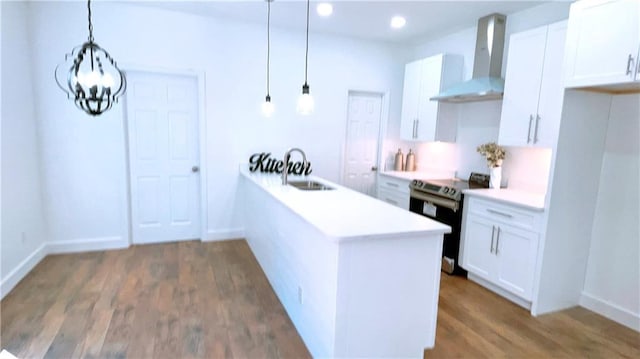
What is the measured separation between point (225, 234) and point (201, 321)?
1981 mm

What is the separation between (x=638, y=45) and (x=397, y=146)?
311 centimetres

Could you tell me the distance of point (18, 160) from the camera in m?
3.25

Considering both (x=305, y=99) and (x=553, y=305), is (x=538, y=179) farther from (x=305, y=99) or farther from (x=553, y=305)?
(x=305, y=99)

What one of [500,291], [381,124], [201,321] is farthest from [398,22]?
[201,321]

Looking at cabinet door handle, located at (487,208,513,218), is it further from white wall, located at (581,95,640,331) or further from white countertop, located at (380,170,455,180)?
white countertop, located at (380,170,455,180)

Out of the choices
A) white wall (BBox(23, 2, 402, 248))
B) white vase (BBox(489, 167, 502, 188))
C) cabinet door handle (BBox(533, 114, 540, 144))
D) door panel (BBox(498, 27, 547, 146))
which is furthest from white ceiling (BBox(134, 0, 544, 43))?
white vase (BBox(489, 167, 502, 188))

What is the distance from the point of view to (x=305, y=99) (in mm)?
2703

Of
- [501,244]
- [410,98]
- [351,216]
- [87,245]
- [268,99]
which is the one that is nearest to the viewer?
[351,216]

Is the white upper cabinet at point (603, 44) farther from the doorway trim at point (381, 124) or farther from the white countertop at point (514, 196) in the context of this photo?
the doorway trim at point (381, 124)

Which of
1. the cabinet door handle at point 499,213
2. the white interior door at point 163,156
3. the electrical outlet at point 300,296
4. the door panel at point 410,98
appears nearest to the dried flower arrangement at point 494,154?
the cabinet door handle at point 499,213

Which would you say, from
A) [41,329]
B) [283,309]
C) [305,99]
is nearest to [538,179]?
[305,99]

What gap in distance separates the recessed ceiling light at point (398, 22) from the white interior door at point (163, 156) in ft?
8.12

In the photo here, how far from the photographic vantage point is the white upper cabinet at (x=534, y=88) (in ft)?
9.46

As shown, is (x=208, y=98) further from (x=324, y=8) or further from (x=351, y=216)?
(x=351, y=216)
